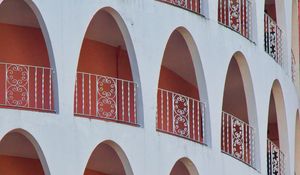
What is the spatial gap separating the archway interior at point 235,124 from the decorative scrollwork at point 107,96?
10.8ft

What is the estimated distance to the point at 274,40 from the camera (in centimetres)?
4184

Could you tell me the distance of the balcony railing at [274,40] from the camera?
41.4 metres

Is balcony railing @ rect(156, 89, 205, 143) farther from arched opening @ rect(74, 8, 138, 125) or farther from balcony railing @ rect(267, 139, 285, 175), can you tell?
balcony railing @ rect(267, 139, 285, 175)

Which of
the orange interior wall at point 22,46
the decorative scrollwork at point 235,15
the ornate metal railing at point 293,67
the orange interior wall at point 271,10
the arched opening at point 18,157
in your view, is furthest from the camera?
the orange interior wall at point 271,10

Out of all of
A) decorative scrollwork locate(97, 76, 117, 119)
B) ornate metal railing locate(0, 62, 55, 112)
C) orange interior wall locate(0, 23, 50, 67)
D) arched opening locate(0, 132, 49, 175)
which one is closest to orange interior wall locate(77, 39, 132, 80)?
decorative scrollwork locate(97, 76, 117, 119)

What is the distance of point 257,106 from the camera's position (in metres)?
39.7

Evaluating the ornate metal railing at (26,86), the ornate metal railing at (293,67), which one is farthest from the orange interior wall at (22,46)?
the ornate metal railing at (293,67)

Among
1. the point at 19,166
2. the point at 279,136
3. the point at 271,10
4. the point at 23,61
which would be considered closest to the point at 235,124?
the point at 279,136

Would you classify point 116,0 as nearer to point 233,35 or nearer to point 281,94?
point 233,35

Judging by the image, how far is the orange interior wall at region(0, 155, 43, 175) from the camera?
3541 centimetres

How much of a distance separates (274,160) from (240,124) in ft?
7.39

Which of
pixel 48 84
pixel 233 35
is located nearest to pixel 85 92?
pixel 48 84

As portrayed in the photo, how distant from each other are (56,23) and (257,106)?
749cm

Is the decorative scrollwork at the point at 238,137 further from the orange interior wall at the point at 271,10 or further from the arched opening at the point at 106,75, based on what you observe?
the orange interior wall at the point at 271,10
